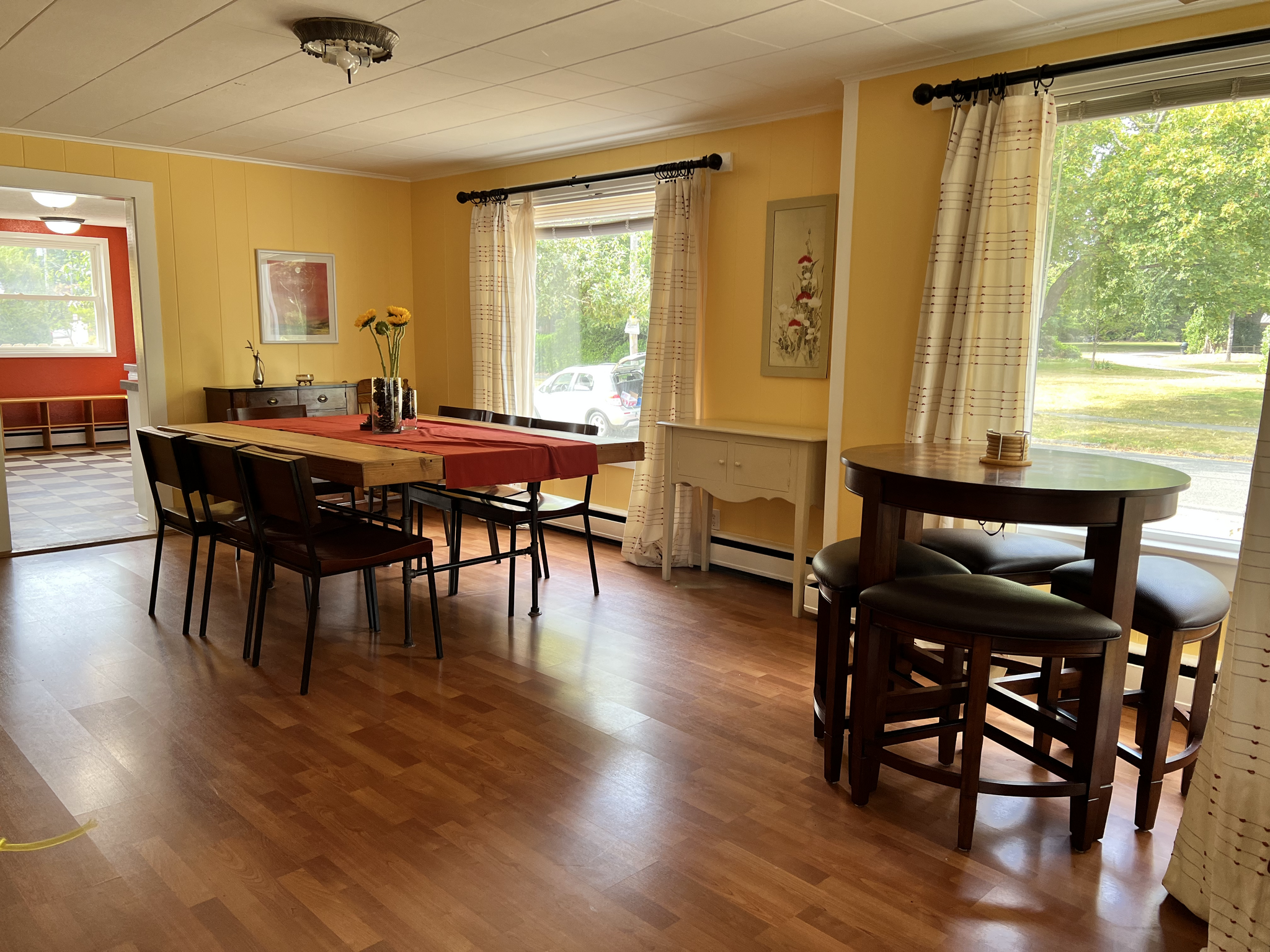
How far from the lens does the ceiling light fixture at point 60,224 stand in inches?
319

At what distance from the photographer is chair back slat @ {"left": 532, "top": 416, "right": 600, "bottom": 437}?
4.38 metres

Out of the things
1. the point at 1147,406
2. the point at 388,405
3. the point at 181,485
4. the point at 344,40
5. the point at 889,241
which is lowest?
the point at 181,485

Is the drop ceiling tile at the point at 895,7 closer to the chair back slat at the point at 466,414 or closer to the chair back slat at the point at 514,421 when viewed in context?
the chair back slat at the point at 514,421

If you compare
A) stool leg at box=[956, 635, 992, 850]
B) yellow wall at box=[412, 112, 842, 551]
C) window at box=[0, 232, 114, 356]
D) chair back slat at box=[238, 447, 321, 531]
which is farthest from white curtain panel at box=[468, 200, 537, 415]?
window at box=[0, 232, 114, 356]

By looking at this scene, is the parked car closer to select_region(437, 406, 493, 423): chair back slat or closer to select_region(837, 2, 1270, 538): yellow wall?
select_region(437, 406, 493, 423): chair back slat

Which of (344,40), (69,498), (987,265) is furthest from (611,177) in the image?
(69,498)

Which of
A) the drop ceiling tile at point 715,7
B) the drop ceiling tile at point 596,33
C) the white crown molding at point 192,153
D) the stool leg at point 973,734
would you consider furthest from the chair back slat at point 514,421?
the stool leg at point 973,734

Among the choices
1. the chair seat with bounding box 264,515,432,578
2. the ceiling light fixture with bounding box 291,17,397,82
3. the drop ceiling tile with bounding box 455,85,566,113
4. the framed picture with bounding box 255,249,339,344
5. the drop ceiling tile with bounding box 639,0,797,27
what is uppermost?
the drop ceiling tile with bounding box 455,85,566,113

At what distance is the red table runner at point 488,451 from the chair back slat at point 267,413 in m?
0.69

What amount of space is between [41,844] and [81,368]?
891 cm

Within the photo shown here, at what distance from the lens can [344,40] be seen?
3.23 m

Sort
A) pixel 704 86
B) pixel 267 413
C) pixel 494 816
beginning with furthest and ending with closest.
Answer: pixel 267 413
pixel 704 86
pixel 494 816

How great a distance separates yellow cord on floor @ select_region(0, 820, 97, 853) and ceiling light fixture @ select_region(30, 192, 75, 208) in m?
4.26

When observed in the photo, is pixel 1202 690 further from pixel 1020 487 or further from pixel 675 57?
pixel 675 57
